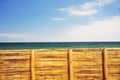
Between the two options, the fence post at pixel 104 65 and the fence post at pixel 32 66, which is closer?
the fence post at pixel 32 66

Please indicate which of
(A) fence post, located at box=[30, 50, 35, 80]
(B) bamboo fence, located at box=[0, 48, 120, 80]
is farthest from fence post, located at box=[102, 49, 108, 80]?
(A) fence post, located at box=[30, 50, 35, 80]

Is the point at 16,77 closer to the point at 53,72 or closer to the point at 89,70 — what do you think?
the point at 53,72

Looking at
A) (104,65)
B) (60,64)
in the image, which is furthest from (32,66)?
(104,65)

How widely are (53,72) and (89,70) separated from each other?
142cm

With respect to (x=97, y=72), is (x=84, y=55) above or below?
above

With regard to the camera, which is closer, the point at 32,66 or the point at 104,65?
the point at 32,66

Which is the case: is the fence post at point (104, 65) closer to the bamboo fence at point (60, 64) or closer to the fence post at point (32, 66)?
the bamboo fence at point (60, 64)

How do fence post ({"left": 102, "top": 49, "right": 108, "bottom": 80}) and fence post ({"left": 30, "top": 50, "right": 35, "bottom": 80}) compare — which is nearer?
fence post ({"left": 30, "top": 50, "right": 35, "bottom": 80})

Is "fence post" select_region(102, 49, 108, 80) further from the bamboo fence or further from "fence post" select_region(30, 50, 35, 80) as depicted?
"fence post" select_region(30, 50, 35, 80)

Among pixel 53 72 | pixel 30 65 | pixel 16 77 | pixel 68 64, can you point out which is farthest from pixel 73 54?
pixel 16 77

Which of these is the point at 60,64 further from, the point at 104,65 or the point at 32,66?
the point at 104,65

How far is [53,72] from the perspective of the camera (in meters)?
9.77

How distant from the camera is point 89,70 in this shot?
986 cm

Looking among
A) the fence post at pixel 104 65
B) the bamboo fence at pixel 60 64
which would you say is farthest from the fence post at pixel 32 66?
the fence post at pixel 104 65
